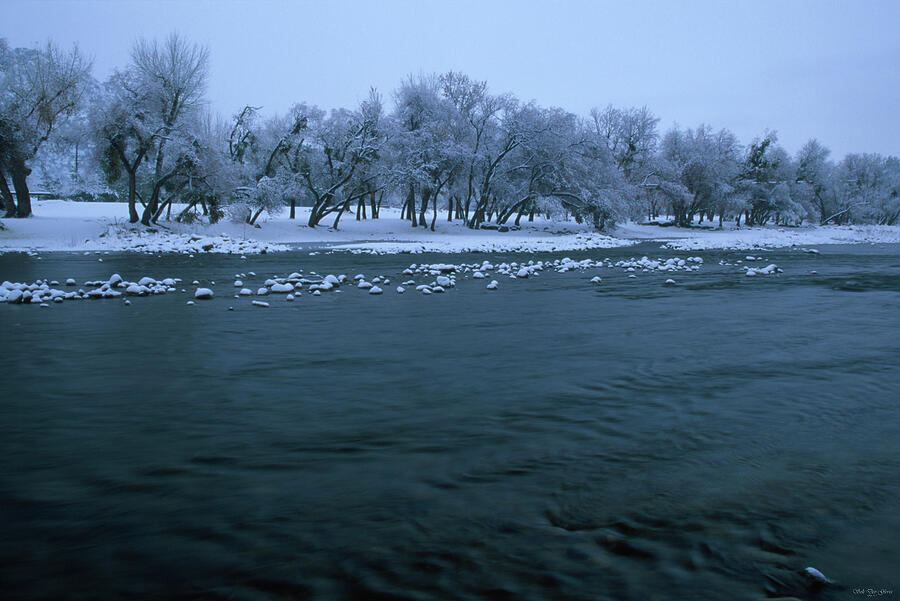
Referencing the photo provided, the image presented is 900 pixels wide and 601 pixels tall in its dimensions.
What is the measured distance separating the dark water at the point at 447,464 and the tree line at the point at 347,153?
30.3 m

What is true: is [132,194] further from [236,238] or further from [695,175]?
[695,175]

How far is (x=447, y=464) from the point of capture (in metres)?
3.53

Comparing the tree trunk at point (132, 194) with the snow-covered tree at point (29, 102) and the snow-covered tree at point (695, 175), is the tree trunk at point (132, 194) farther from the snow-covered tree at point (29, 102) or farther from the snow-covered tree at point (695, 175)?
the snow-covered tree at point (695, 175)

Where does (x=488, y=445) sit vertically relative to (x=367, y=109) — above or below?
below

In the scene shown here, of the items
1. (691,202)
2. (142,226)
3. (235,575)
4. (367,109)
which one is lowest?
(235,575)

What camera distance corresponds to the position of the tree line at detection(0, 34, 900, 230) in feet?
108

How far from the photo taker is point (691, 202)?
62.8 m

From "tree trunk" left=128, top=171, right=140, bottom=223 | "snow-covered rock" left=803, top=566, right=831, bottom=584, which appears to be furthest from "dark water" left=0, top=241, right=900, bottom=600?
"tree trunk" left=128, top=171, right=140, bottom=223

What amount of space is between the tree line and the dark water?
30305 mm

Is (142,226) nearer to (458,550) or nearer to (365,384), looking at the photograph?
(365,384)

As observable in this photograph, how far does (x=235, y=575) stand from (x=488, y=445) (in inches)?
73.3

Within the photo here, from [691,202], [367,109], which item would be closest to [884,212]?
[691,202]

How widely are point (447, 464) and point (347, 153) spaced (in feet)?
135

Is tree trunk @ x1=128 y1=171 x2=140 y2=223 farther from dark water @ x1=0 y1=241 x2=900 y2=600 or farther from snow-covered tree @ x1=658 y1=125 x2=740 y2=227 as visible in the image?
snow-covered tree @ x1=658 y1=125 x2=740 y2=227
